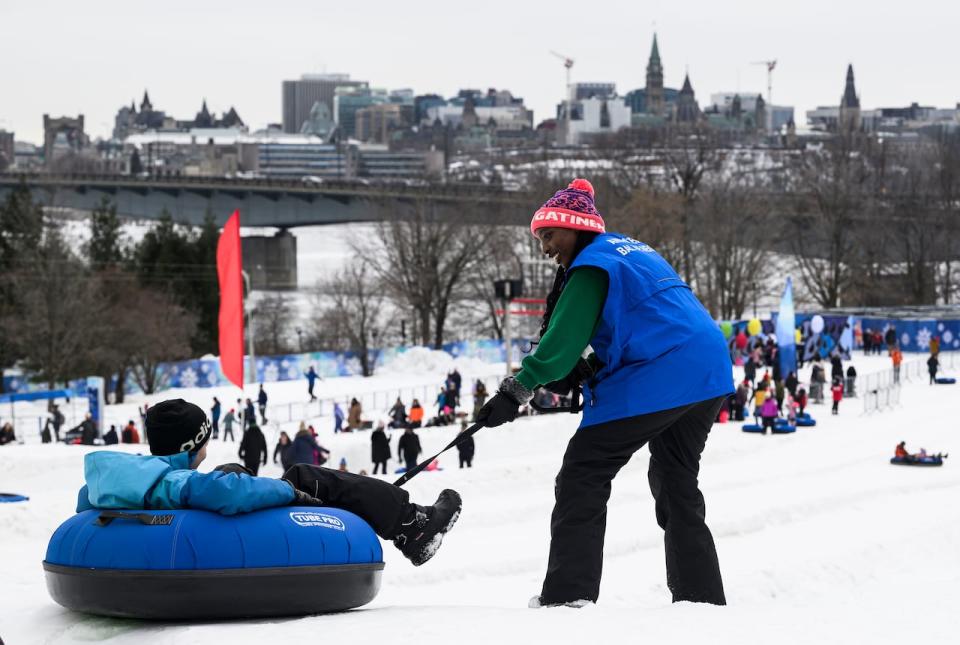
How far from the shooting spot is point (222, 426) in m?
32.2

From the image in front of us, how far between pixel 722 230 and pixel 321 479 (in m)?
61.5

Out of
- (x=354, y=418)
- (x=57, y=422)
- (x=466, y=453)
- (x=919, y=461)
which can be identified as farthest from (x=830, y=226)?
(x=466, y=453)

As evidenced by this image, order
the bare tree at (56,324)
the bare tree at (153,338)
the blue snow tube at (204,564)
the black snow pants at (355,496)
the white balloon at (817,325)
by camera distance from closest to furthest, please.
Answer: the blue snow tube at (204,564) → the black snow pants at (355,496) → the white balloon at (817,325) → the bare tree at (56,324) → the bare tree at (153,338)

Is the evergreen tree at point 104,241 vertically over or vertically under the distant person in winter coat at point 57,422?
over

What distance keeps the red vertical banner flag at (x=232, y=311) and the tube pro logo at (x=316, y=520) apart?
70.2 feet

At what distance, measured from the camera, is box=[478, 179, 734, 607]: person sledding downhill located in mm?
5734

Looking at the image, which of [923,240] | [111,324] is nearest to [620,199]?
[923,240]

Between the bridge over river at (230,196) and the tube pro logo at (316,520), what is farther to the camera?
the bridge over river at (230,196)

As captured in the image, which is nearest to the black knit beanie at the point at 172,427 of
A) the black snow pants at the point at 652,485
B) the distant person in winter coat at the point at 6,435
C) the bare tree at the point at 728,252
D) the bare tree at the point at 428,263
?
the black snow pants at the point at 652,485

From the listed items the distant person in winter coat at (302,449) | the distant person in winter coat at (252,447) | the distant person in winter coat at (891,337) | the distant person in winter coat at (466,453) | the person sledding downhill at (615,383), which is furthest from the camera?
the distant person in winter coat at (891,337)

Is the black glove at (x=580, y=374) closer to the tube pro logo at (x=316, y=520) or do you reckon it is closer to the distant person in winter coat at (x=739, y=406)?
the tube pro logo at (x=316, y=520)

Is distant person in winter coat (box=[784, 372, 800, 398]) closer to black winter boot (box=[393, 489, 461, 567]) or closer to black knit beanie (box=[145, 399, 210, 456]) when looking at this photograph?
black winter boot (box=[393, 489, 461, 567])

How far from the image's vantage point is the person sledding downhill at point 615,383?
5.73m

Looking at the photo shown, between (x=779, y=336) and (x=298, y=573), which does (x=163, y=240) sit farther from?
(x=298, y=573)
